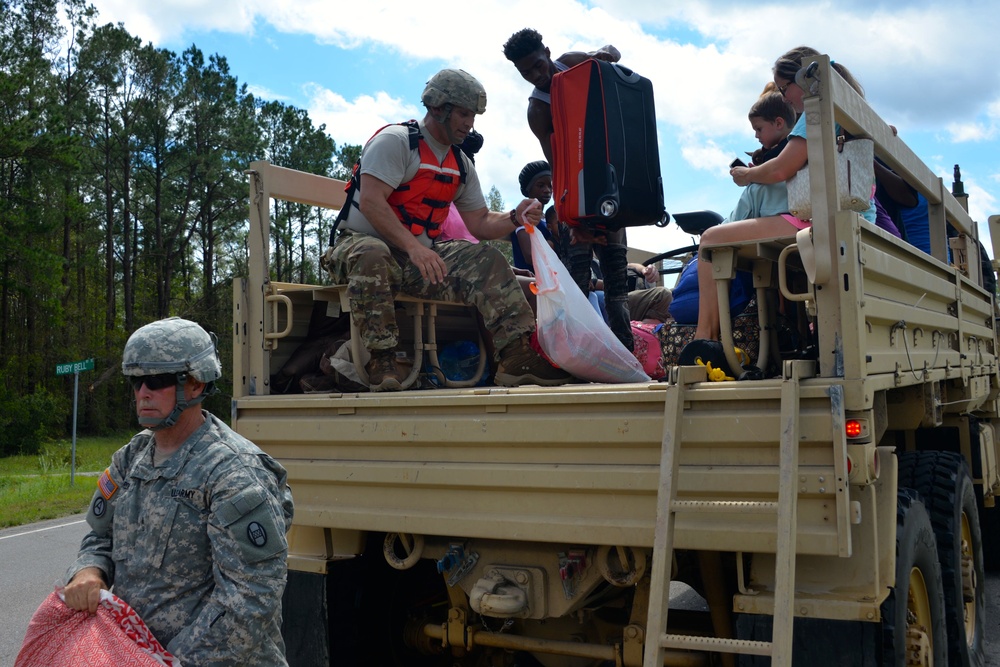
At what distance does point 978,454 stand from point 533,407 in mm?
3008

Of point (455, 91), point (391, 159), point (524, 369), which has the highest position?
point (455, 91)

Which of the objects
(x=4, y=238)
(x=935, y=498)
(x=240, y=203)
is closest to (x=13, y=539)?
(x=935, y=498)

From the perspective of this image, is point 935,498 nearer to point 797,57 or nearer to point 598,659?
point 598,659

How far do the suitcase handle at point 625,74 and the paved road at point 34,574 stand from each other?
3.40 metres

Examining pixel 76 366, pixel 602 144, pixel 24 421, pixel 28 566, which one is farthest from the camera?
pixel 24 421

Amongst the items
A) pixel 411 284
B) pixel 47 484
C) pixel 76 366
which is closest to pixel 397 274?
pixel 411 284

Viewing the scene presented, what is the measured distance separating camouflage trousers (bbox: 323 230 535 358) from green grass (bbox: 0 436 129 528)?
10.7m

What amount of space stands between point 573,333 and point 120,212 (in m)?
39.8

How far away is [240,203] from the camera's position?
40.1 metres

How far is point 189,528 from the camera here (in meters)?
2.40

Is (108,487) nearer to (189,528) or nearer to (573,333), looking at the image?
(189,528)

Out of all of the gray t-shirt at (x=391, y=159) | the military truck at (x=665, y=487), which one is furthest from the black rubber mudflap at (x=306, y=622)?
the gray t-shirt at (x=391, y=159)

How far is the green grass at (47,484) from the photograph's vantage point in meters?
13.6

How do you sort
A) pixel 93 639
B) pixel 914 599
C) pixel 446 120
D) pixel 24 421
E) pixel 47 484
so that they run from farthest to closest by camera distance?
pixel 24 421, pixel 47 484, pixel 446 120, pixel 914 599, pixel 93 639
